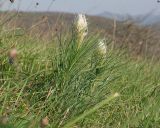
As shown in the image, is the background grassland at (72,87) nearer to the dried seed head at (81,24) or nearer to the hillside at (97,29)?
the dried seed head at (81,24)

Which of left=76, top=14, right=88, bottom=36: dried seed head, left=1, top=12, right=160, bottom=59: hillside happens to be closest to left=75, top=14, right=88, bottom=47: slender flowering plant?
left=76, top=14, right=88, bottom=36: dried seed head

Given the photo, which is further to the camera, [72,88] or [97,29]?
[97,29]

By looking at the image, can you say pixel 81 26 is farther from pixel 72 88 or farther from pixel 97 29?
pixel 97 29

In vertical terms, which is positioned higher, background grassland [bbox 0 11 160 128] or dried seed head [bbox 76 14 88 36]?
dried seed head [bbox 76 14 88 36]

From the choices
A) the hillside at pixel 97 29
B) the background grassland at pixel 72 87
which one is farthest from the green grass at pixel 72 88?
the hillside at pixel 97 29

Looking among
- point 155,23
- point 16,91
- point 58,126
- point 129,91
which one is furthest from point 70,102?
point 155,23

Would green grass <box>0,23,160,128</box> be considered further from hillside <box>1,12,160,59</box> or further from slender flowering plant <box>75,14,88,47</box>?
hillside <box>1,12,160,59</box>

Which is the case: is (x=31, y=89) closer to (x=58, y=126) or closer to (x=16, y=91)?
(x=16, y=91)

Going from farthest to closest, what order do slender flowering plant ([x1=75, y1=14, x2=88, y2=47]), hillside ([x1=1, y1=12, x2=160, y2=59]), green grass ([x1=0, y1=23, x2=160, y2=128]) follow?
hillside ([x1=1, y1=12, x2=160, y2=59]), slender flowering plant ([x1=75, y1=14, x2=88, y2=47]), green grass ([x1=0, y1=23, x2=160, y2=128])

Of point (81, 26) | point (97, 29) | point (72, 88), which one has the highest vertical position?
point (81, 26)

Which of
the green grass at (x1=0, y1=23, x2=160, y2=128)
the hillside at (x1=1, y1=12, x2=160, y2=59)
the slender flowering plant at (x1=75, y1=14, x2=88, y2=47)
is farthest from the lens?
the hillside at (x1=1, y1=12, x2=160, y2=59)

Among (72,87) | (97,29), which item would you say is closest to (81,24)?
(72,87)
